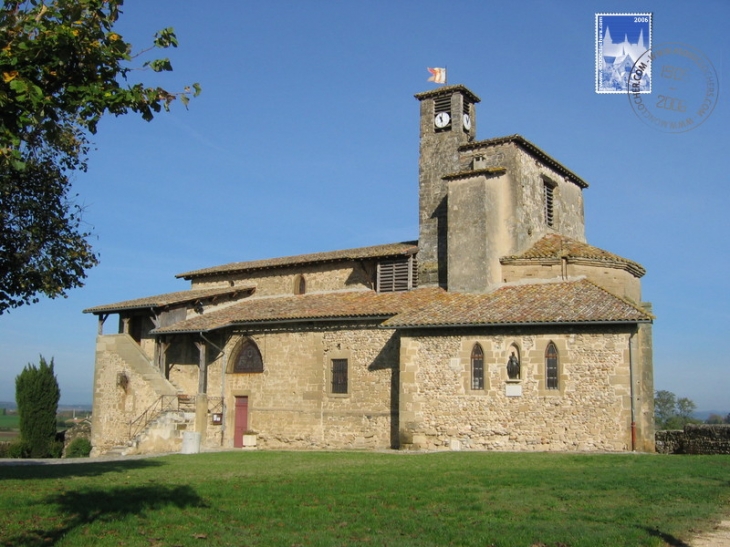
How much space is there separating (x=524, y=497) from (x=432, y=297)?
48.7 feet

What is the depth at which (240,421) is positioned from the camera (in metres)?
29.8

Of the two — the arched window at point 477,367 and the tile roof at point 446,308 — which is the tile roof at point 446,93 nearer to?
the tile roof at point 446,308

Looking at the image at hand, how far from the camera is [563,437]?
72.8ft

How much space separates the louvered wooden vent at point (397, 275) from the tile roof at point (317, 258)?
1.38 feet

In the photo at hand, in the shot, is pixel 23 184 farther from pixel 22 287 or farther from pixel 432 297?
pixel 432 297

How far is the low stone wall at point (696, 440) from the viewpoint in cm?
2311

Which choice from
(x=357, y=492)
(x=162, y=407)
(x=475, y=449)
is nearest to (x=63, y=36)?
(x=357, y=492)

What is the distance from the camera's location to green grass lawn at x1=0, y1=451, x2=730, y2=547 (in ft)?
32.0

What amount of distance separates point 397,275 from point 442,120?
626 centimetres

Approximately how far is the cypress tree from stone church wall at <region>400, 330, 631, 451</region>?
2066cm

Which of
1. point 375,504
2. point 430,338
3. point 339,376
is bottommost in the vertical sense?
point 375,504

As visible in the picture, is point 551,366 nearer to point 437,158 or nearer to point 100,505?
point 437,158

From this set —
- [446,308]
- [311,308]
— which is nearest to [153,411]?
[311,308]

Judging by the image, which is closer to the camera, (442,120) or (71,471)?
(71,471)
